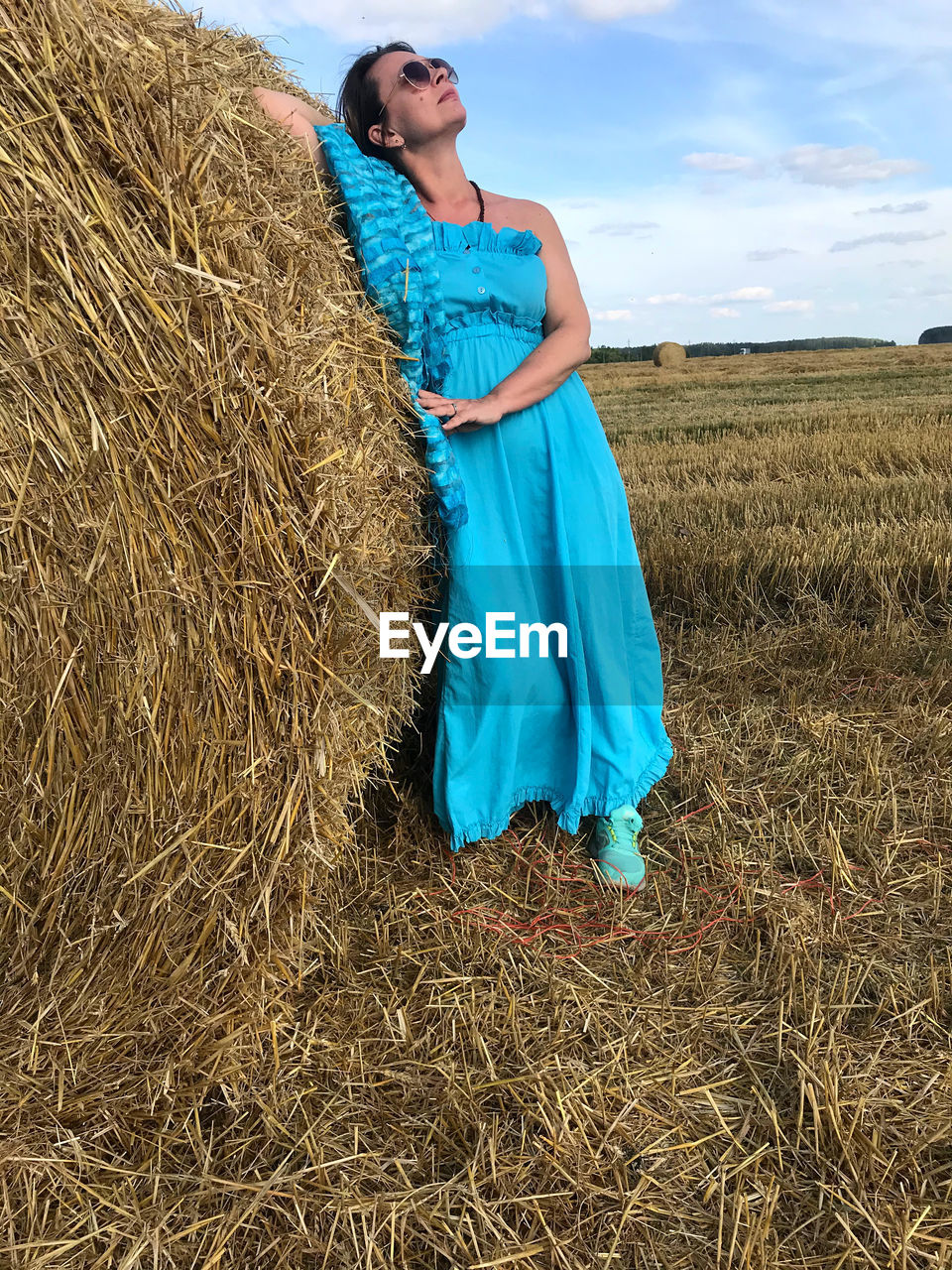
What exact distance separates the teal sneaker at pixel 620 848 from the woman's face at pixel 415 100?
1580mm

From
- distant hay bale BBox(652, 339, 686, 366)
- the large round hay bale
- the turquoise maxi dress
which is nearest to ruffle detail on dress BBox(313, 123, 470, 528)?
the turquoise maxi dress

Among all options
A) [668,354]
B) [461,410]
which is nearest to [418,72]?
[461,410]

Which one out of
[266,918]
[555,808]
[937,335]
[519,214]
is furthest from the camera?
[937,335]

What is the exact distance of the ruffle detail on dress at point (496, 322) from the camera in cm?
202

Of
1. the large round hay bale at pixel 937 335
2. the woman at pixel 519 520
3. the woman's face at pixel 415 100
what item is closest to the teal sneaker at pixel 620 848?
the woman at pixel 519 520

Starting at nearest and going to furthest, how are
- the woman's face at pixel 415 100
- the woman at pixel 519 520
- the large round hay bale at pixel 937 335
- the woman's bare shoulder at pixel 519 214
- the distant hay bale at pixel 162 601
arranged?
the distant hay bale at pixel 162 601 < the woman's face at pixel 415 100 < the woman at pixel 519 520 < the woman's bare shoulder at pixel 519 214 < the large round hay bale at pixel 937 335

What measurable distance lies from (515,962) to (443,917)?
0.21 metres

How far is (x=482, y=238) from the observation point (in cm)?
199

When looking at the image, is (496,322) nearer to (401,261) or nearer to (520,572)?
(401,261)

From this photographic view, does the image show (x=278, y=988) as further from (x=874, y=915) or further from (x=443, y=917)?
(x=874, y=915)

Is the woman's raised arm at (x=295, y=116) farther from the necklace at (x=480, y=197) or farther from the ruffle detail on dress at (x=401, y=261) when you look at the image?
the necklace at (x=480, y=197)

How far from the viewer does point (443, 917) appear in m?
2.11

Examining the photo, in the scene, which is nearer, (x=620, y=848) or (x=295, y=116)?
(x=295, y=116)

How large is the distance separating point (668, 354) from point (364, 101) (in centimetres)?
2158
